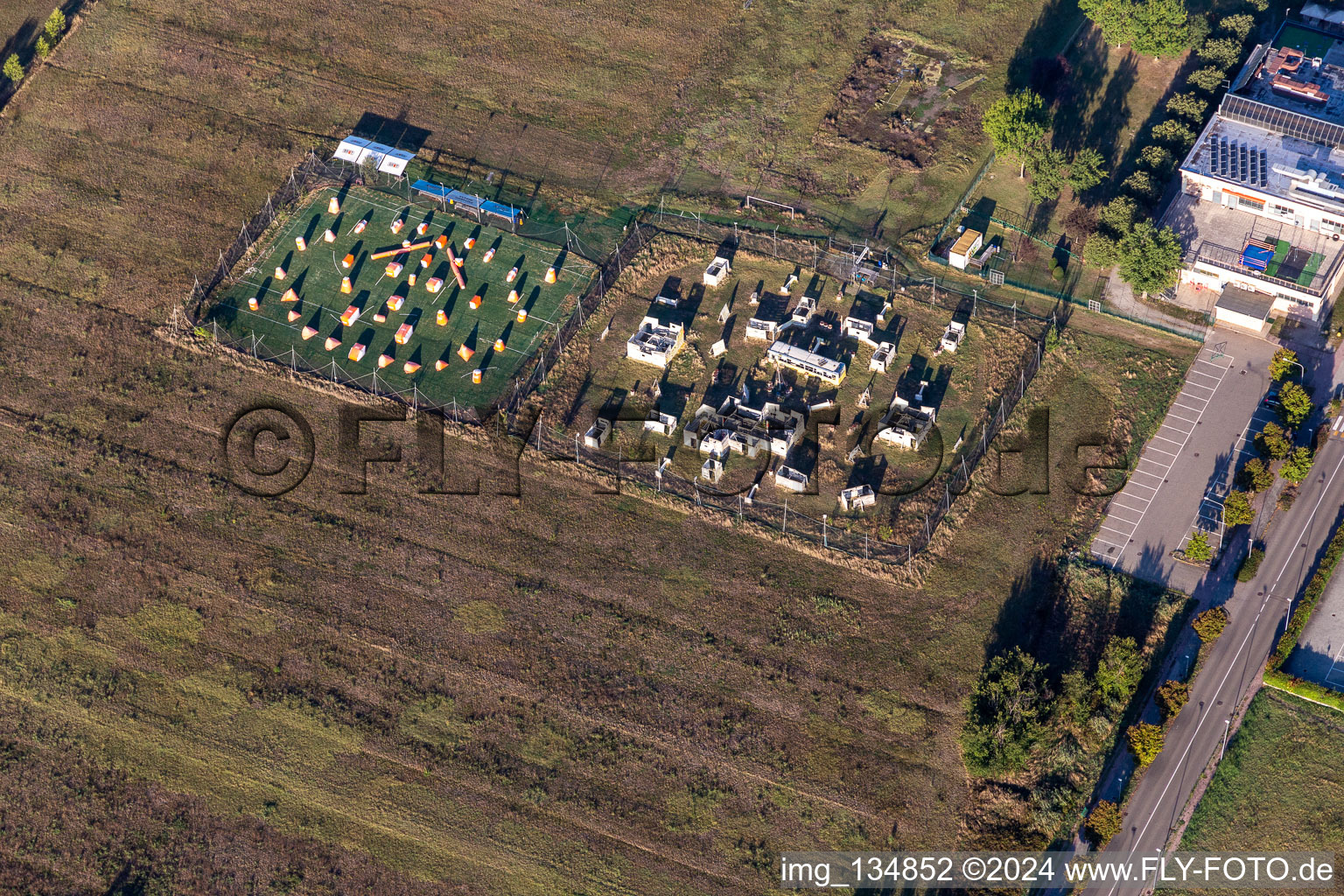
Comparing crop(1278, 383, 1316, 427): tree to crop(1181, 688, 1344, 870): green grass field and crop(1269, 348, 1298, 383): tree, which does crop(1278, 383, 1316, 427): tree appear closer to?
crop(1269, 348, 1298, 383): tree

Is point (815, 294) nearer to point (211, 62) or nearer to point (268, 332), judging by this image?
point (268, 332)

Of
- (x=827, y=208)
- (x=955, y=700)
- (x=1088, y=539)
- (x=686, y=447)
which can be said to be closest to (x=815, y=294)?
(x=827, y=208)

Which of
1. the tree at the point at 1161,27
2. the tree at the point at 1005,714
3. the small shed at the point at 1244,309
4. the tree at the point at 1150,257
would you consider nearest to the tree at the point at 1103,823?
the tree at the point at 1005,714

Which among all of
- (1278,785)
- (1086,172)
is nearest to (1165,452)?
(1278,785)

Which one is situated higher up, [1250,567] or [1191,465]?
[1191,465]

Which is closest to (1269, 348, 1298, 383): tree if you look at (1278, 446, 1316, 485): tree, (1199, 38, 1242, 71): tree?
(1278, 446, 1316, 485): tree

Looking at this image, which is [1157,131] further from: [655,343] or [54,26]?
[54,26]
